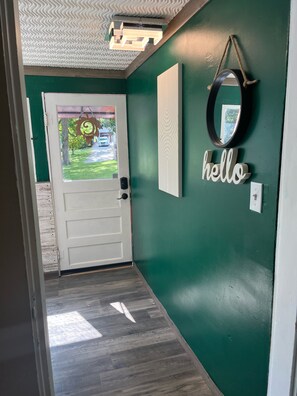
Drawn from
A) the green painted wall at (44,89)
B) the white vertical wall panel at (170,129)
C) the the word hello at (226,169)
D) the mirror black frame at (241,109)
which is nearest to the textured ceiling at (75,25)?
the green painted wall at (44,89)

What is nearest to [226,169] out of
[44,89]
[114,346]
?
[114,346]

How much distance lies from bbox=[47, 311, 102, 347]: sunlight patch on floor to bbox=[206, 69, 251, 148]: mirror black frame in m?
1.79

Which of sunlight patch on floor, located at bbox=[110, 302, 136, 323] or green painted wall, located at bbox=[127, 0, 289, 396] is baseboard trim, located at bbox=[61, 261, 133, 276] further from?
green painted wall, located at bbox=[127, 0, 289, 396]

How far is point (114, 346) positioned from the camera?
6.73 feet

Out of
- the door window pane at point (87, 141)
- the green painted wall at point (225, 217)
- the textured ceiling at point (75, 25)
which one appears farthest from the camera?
the door window pane at point (87, 141)

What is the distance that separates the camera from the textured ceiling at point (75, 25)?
157cm

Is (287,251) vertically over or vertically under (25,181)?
under

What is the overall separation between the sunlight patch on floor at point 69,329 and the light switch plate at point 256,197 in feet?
5.60

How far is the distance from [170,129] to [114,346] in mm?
1657

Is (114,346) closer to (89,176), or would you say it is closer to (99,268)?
(99,268)

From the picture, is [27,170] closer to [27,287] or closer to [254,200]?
[27,287]

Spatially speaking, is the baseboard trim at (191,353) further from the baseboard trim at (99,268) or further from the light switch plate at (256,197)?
the light switch plate at (256,197)

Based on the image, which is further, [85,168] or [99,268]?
[99,268]

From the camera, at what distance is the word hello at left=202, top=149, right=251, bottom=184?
116 cm
